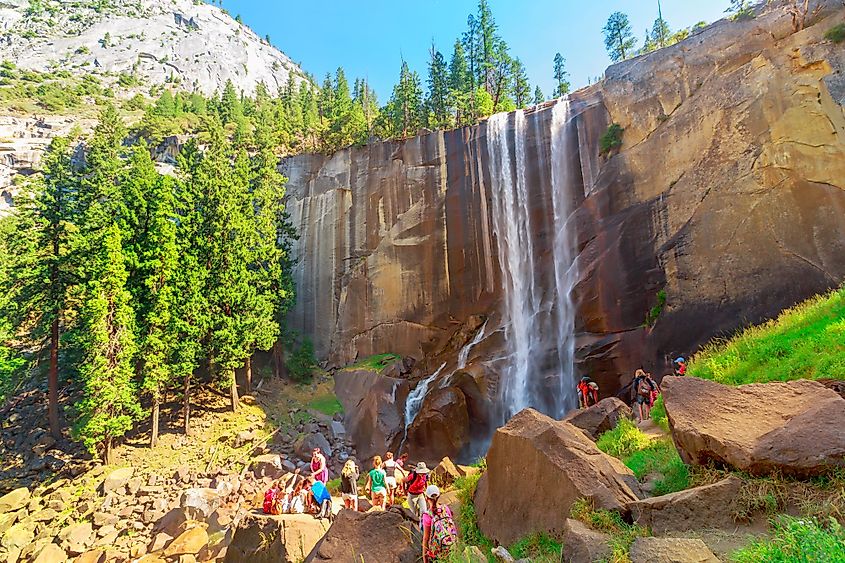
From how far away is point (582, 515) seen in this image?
6.23 m

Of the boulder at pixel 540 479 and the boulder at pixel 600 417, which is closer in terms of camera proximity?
the boulder at pixel 540 479

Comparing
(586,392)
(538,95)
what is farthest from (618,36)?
(586,392)

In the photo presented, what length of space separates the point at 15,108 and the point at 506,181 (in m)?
71.5

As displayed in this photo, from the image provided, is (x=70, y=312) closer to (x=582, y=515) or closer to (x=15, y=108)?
(x=582, y=515)

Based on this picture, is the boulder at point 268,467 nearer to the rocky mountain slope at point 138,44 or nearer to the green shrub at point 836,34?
the green shrub at point 836,34

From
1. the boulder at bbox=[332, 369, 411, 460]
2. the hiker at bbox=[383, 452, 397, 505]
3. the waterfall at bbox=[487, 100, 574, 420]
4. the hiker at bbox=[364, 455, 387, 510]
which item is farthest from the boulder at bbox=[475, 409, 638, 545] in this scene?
the boulder at bbox=[332, 369, 411, 460]

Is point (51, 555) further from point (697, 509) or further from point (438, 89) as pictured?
point (438, 89)

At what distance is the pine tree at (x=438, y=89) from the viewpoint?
42.1m

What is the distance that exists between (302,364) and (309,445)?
866 centimetres

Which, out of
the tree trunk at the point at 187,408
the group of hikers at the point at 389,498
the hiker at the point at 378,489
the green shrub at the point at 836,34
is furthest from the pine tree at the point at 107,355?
the green shrub at the point at 836,34

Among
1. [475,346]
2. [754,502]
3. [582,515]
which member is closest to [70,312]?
[475,346]

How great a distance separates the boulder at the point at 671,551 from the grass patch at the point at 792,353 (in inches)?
192

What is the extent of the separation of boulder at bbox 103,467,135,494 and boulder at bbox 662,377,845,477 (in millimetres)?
21693

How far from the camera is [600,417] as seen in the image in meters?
12.0
